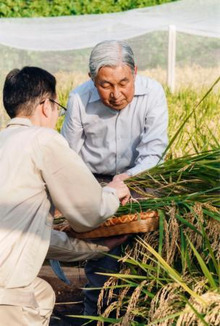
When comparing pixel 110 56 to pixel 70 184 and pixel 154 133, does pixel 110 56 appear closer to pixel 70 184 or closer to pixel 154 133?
pixel 154 133

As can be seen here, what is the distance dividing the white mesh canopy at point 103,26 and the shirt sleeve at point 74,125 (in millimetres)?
5510

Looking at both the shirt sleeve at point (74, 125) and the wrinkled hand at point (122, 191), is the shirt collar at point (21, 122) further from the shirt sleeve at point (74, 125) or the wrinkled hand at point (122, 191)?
the shirt sleeve at point (74, 125)

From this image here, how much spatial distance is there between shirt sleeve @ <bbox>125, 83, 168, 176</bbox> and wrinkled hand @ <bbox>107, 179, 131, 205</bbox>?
586 millimetres

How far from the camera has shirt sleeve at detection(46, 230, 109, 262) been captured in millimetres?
4012

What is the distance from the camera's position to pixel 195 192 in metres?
4.20

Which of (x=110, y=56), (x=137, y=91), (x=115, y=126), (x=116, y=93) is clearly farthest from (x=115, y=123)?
(x=110, y=56)

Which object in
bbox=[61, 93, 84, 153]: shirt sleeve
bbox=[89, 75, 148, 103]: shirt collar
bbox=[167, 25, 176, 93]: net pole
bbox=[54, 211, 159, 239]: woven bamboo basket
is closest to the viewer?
bbox=[54, 211, 159, 239]: woven bamboo basket

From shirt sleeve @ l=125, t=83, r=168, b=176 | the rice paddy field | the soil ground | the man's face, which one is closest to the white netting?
the soil ground

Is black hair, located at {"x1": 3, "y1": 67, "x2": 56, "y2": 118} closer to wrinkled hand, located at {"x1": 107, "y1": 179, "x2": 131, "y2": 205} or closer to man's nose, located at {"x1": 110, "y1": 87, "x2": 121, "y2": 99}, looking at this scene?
wrinkled hand, located at {"x1": 107, "y1": 179, "x2": 131, "y2": 205}

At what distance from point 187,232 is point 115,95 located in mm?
981

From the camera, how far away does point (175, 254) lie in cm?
402

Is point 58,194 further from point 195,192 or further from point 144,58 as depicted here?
point 144,58

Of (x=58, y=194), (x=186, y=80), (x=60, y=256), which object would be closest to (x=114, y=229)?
(x=60, y=256)

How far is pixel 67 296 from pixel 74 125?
1197 mm
